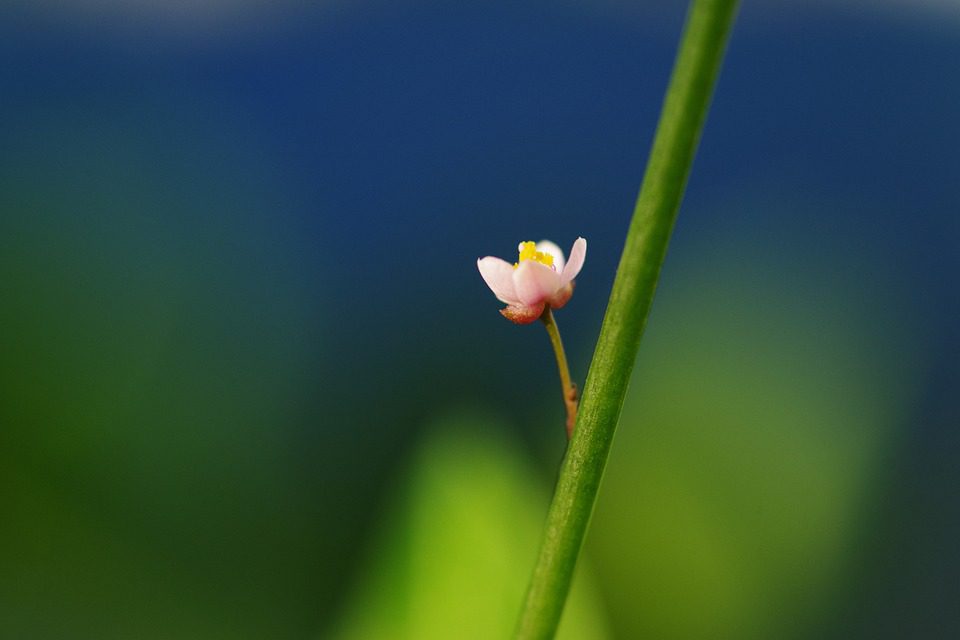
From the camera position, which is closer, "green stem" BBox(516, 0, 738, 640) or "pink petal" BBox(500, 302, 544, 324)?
"green stem" BBox(516, 0, 738, 640)

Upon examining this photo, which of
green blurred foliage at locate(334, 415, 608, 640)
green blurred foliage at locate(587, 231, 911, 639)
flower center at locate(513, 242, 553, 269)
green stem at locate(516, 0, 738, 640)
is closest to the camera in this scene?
green stem at locate(516, 0, 738, 640)

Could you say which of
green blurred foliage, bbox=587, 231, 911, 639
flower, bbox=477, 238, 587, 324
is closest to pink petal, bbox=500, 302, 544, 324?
flower, bbox=477, 238, 587, 324

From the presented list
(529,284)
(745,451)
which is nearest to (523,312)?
(529,284)

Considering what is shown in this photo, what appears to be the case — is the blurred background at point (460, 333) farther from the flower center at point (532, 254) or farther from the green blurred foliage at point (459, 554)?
the flower center at point (532, 254)

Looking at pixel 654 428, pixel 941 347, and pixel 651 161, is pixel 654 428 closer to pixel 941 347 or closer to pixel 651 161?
pixel 941 347

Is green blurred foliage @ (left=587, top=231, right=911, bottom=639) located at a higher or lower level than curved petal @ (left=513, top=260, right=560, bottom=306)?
lower

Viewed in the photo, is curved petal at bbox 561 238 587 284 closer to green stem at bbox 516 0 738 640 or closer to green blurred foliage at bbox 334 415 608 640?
green stem at bbox 516 0 738 640

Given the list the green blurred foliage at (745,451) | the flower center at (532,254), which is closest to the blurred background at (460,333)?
the green blurred foliage at (745,451)
